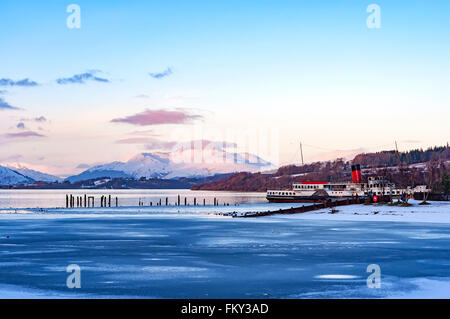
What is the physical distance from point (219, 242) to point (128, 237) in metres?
6.87

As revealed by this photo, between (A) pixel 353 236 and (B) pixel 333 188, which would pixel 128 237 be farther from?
(B) pixel 333 188

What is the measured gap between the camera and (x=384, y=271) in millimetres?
18281

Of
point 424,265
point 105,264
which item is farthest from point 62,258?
point 424,265

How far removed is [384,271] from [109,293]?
9.47 meters

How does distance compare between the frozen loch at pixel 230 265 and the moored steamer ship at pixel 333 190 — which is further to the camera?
the moored steamer ship at pixel 333 190

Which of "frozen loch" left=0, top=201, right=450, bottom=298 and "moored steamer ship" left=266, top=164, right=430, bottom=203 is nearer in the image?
"frozen loch" left=0, top=201, right=450, bottom=298

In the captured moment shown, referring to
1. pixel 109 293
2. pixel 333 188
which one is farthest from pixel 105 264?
pixel 333 188

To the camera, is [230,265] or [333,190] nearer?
[230,265]

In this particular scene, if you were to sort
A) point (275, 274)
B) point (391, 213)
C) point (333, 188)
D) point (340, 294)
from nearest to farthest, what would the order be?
point (340, 294) → point (275, 274) → point (391, 213) → point (333, 188)
